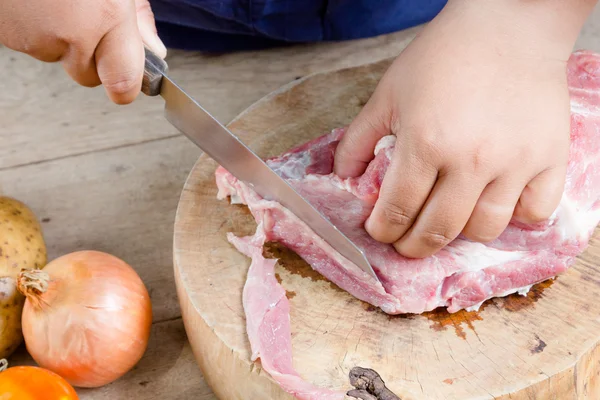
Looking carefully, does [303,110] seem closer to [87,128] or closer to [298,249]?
[298,249]

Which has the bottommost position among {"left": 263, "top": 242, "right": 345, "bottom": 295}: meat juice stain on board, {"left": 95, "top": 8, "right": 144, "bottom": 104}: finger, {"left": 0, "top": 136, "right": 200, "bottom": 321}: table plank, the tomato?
{"left": 0, "top": 136, "right": 200, "bottom": 321}: table plank

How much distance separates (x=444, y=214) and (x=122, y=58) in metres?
0.71

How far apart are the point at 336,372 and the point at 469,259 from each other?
0.39 meters

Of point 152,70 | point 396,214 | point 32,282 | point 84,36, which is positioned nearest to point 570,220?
point 396,214

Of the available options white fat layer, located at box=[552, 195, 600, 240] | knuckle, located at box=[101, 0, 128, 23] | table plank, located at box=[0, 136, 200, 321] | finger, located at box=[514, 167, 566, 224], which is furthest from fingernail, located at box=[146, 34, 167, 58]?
white fat layer, located at box=[552, 195, 600, 240]

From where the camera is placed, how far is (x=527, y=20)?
1.50 m

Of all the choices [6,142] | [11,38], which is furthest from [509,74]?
[6,142]

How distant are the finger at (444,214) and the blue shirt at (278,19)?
0.99 meters

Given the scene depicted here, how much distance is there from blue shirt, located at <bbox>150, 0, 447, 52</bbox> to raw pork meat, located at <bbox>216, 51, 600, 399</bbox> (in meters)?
0.72

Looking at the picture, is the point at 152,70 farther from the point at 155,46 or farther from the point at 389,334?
the point at 389,334

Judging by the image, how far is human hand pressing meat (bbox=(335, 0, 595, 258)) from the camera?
1.41 meters

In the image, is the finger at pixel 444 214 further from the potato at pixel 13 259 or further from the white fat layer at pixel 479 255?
the potato at pixel 13 259

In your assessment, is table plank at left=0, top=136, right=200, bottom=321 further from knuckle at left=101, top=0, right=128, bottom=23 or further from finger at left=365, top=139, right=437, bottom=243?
knuckle at left=101, top=0, right=128, bottom=23

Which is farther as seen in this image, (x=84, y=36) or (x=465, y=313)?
(x=465, y=313)
